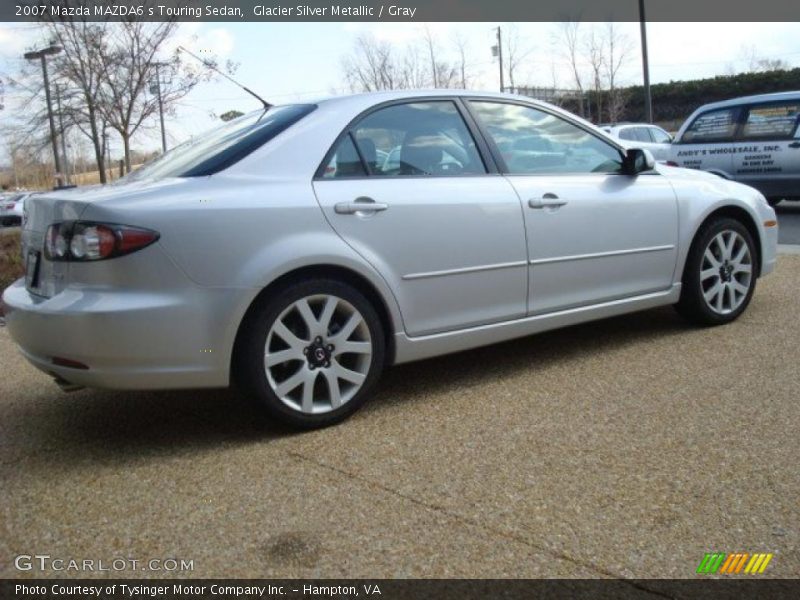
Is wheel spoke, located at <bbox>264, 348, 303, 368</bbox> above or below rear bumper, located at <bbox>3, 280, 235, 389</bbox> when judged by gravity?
below

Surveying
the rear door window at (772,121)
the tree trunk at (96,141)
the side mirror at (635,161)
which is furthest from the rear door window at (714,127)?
the tree trunk at (96,141)

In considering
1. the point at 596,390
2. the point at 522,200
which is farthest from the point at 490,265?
the point at 596,390

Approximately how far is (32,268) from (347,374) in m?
1.45

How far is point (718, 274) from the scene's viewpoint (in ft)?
16.6

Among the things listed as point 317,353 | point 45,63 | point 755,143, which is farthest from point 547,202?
point 45,63

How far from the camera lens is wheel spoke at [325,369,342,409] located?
3521 millimetres

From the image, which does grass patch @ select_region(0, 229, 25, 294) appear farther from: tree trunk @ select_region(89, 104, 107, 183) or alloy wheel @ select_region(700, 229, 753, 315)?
alloy wheel @ select_region(700, 229, 753, 315)

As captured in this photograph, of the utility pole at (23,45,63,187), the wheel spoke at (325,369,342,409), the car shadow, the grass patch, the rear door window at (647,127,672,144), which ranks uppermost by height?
the utility pole at (23,45,63,187)

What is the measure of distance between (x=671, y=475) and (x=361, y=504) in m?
1.13

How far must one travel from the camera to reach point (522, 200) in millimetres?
4129

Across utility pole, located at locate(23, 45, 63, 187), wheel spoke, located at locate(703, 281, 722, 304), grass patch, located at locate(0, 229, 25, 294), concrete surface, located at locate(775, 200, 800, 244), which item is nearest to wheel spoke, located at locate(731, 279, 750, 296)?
wheel spoke, located at locate(703, 281, 722, 304)

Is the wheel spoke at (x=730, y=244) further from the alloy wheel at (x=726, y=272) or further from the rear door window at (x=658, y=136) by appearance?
the rear door window at (x=658, y=136)

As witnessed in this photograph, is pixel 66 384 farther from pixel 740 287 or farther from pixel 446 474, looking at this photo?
pixel 740 287

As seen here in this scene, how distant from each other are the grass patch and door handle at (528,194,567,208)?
4998 millimetres
